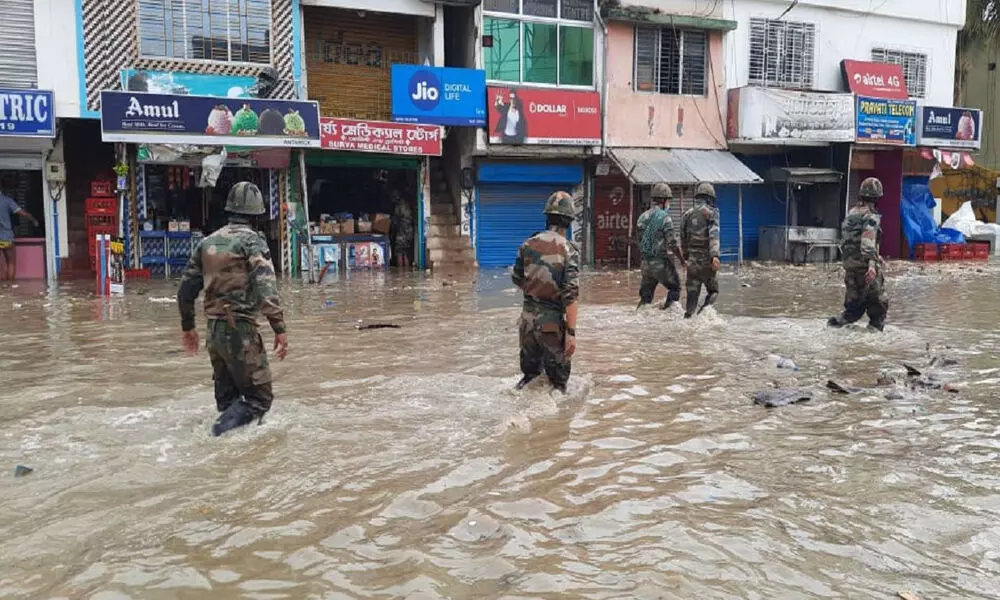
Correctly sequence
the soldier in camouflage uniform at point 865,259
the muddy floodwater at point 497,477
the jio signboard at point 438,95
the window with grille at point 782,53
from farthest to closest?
the window with grille at point 782,53
the jio signboard at point 438,95
the soldier in camouflage uniform at point 865,259
the muddy floodwater at point 497,477

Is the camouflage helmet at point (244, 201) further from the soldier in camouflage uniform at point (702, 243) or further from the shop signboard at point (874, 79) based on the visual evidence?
the shop signboard at point (874, 79)

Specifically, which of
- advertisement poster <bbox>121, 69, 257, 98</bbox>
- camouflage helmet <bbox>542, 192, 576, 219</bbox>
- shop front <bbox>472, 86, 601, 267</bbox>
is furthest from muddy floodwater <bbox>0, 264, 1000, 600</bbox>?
shop front <bbox>472, 86, 601, 267</bbox>

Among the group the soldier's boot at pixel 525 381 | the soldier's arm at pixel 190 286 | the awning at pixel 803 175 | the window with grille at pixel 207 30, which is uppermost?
the window with grille at pixel 207 30

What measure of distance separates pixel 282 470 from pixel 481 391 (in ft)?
7.87

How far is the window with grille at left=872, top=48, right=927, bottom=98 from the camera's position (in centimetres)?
2444

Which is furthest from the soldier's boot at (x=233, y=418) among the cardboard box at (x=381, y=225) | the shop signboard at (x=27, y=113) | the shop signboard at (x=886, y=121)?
the shop signboard at (x=886, y=121)

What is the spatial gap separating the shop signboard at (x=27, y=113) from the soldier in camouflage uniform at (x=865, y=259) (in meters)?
13.9

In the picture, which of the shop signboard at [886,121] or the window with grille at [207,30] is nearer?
the window with grille at [207,30]

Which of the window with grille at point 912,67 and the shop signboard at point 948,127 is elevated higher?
the window with grille at point 912,67

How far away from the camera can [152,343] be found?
31.2 ft

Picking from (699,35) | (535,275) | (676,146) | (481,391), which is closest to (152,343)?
(481,391)

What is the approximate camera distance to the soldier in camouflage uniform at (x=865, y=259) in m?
9.34

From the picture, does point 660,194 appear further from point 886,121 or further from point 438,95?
point 886,121

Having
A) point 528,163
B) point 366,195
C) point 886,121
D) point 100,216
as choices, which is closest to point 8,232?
point 100,216
